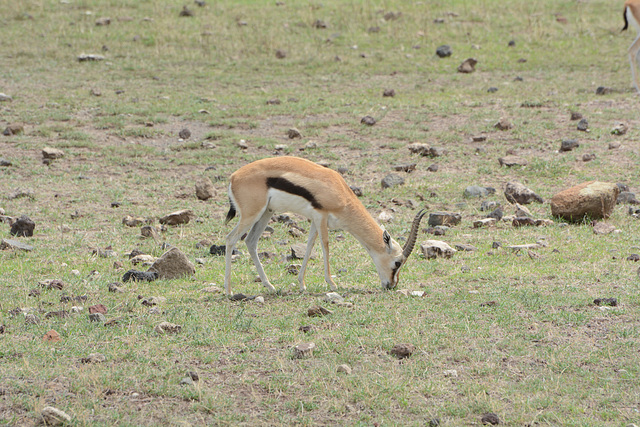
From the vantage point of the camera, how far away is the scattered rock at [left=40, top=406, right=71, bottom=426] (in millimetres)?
4387

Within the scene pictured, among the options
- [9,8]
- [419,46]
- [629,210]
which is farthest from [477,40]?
[9,8]

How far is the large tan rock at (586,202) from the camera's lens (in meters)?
9.12

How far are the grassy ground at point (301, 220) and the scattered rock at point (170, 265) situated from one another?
0.16 meters

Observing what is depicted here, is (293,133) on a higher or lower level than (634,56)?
lower

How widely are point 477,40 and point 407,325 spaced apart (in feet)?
47.3

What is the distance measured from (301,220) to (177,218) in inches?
63.6

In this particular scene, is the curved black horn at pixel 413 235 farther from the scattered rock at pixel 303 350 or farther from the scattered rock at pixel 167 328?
the scattered rock at pixel 167 328

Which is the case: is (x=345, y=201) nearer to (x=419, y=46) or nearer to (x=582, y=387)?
(x=582, y=387)

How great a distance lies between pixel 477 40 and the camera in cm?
1891

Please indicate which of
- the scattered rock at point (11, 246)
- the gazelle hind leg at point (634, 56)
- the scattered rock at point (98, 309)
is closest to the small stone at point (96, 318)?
the scattered rock at point (98, 309)

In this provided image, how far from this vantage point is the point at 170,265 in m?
7.39

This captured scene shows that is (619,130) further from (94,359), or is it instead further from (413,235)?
(94,359)

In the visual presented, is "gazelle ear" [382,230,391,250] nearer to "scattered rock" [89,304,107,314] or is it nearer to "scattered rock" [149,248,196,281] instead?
"scattered rock" [149,248,196,281]

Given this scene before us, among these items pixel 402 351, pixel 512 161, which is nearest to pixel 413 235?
pixel 402 351
